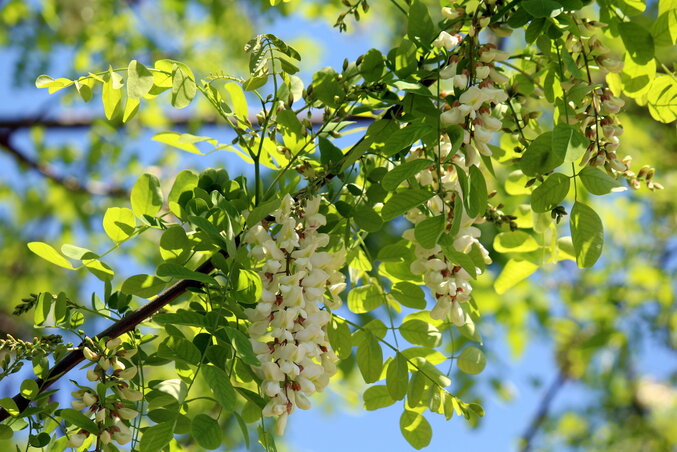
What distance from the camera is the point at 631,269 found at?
3.65 metres

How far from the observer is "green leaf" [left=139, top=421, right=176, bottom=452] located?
2.43 feet

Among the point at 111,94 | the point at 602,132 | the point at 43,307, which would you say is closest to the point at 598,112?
the point at 602,132

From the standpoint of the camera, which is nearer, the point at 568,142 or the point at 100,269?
the point at 568,142

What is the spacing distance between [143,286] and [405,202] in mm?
297

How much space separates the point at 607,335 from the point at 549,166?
8.63 feet

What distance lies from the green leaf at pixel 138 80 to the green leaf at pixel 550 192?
1.43 ft

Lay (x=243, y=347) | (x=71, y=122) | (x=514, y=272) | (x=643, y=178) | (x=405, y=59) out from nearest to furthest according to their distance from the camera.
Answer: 1. (x=243, y=347)
2. (x=405, y=59)
3. (x=643, y=178)
4. (x=514, y=272)
5. (x=71, y=122)

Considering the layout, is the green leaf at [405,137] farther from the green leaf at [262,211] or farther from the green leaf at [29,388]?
the green leaf at [29,388]

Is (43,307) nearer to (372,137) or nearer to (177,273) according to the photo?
(177,273)

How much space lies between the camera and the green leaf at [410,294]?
96cm

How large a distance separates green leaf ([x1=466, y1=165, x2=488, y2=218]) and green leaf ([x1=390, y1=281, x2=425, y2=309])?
21 cm

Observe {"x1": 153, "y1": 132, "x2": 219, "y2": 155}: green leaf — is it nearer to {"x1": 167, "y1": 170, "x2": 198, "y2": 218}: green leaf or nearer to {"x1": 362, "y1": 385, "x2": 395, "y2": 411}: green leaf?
{"x1": 167, "y1": 170, "x2": 198, "y2": 218}: green leaf

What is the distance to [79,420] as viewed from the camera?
2.52 ft

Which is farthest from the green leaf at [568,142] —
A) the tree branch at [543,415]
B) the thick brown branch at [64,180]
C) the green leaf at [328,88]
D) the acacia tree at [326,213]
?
the tree branch at [543,415]
